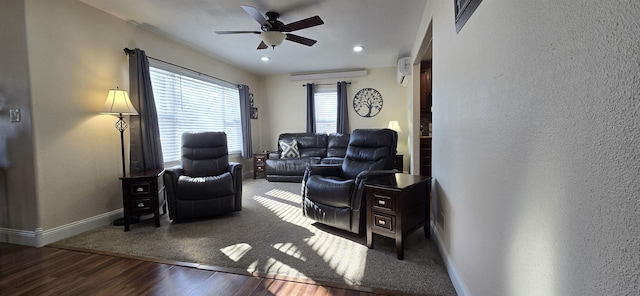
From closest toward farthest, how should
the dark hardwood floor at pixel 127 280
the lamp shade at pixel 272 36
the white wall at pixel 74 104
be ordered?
the dark hardwood floor at pixel 127 280
the white wall at pixel 74 104
the lamp shade at pixel 272 36

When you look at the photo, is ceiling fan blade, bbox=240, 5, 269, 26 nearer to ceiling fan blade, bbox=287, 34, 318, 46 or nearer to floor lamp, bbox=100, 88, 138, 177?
ceiling fan blade, bbox=287, 34, 318, 46

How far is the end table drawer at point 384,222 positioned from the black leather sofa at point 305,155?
281 centimetres

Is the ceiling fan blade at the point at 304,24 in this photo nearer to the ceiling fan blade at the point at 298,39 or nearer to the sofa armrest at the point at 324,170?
the ceiling fan blade at the point at 298,39

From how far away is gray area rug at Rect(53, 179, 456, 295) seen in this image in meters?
1.85

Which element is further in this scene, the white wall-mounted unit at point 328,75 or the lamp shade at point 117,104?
the white wall-mounted unit at point 328,75

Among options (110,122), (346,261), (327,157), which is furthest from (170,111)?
(346,261)

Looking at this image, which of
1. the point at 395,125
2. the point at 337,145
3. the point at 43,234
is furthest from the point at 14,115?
the point at 395,125

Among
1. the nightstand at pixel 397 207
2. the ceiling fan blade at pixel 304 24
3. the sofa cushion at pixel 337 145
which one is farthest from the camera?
the sofa cushion at pixel 337 145

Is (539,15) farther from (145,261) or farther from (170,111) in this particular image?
(170,111)

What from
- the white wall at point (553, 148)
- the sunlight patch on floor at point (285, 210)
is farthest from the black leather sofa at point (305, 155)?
the white wall at point (553, 148)

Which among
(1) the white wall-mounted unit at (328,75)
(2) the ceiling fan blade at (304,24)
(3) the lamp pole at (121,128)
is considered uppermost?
(1) the white wall-mounted unit at (328,75)

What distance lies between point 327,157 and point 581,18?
4.97 metres

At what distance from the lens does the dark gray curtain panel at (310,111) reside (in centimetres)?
608

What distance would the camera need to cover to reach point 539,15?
782 mm
